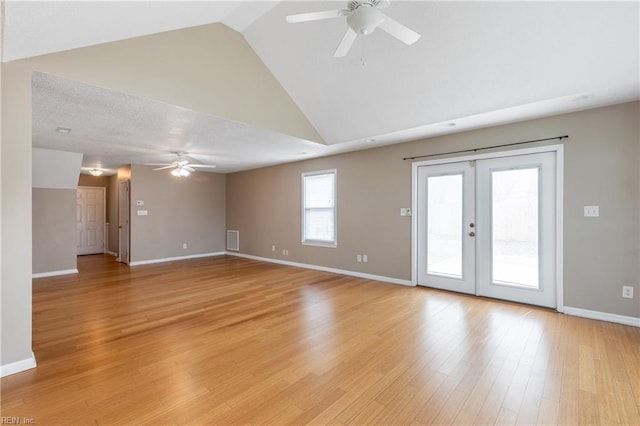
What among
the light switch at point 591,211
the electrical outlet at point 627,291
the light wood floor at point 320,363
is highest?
the light switch at point 591,211

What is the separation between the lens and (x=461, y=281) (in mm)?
4453

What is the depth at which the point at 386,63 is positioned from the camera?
337cm

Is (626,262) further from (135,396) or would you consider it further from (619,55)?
(135,396)

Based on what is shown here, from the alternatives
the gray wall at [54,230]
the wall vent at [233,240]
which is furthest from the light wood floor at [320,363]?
the wall vent at [233,240]

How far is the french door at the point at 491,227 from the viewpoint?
12.3 feet

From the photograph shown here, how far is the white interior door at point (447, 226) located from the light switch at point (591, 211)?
4.08 ft

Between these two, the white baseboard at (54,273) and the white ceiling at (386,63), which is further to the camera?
the white baseboard at (54,273)

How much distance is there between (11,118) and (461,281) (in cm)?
540

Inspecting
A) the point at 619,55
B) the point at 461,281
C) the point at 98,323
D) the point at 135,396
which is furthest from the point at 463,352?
the point at 98,323

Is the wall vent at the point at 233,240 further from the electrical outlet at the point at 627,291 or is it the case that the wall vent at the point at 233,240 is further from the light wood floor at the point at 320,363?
the electrical outlet at the point at 627,291

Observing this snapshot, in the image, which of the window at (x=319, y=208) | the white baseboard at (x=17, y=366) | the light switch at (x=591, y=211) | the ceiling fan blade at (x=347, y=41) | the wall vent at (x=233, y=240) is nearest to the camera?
the ceiling fan blade at (x=347, y=41)

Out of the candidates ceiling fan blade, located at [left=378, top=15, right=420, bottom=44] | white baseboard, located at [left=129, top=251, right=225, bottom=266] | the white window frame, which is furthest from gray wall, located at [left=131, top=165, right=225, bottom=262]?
ceiling fan blade, located at [left=378, top=15, right=420, bottom=44]

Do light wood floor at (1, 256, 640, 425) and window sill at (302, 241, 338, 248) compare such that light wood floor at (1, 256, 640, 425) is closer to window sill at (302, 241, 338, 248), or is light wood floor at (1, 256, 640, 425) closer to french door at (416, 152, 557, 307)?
french door at (416, 152, 557, 307)

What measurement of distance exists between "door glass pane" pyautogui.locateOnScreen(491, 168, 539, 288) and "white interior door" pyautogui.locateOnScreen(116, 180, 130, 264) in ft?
25.4
